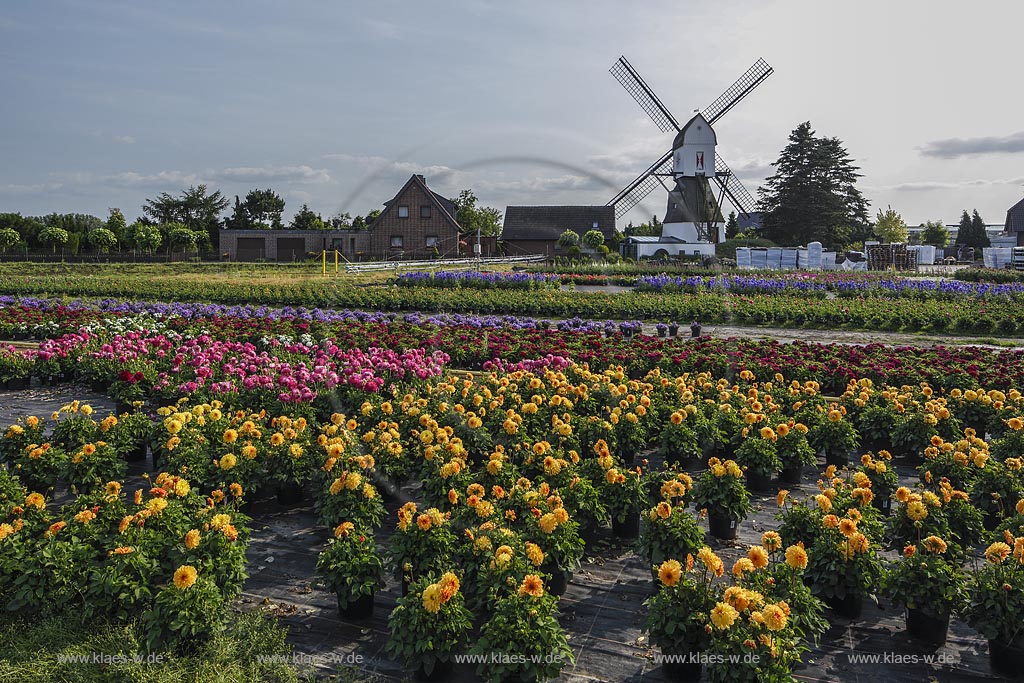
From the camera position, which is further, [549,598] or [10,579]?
[10,579]

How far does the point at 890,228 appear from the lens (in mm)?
65812

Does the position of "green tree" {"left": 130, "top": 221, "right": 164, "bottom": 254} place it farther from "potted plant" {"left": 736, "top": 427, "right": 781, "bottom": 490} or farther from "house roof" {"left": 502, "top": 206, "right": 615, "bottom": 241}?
"potted plant" {"left": 736, "top": 427, "right": 781, "bottom": 490}

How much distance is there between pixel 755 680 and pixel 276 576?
140 inches

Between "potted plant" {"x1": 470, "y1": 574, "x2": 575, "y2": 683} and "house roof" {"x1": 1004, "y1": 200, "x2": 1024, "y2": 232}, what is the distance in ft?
266

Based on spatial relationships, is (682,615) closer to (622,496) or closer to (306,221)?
(622,496)

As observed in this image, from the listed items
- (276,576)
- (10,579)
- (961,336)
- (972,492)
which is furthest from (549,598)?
(961,336)

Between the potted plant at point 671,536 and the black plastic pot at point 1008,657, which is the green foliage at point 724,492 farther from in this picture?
the black plastic pot at point 1008,657

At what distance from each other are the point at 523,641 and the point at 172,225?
58.4 m

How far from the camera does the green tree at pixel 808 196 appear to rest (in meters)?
62.4

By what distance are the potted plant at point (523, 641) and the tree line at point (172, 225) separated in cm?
3542

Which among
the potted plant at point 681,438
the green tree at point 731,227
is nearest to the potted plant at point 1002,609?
the potted plant at point 681,438

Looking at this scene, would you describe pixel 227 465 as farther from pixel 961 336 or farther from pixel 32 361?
pixel 961 336

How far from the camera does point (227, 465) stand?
19.1 feet

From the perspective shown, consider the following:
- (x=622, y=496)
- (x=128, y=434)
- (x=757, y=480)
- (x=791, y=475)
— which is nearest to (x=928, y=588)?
(x=622, y=496)
